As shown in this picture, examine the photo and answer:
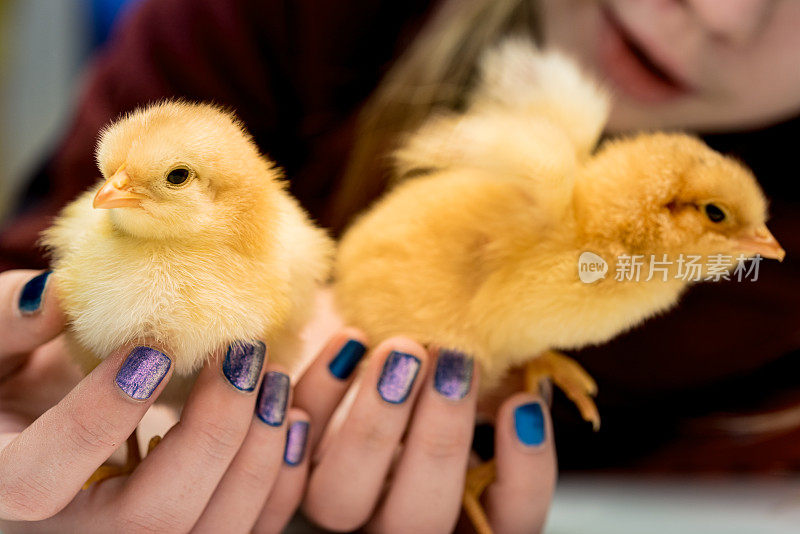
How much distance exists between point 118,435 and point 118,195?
17cm

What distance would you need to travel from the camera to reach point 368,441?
0.57 metres

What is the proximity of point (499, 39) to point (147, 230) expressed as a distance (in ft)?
1.47

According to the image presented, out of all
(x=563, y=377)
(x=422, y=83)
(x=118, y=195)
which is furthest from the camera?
(x=422, y=83)

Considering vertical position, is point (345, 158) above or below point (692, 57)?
below

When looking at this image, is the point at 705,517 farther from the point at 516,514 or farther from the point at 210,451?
the point at 210,451

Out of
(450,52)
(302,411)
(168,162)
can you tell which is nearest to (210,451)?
(302,411)

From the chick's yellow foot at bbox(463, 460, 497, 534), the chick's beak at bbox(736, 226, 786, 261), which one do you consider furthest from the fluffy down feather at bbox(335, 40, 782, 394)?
the chick's yellow foot at bbox(463, 460, 497, 534)

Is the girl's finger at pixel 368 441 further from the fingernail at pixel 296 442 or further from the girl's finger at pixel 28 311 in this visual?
the girl's finger at pixel 28 311

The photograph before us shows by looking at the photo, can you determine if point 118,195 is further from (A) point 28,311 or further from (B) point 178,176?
(A) point 28,311

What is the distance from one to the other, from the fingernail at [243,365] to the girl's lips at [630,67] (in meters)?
0.42

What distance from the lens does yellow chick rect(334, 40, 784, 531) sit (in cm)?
50

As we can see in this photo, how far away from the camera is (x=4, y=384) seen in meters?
0.52

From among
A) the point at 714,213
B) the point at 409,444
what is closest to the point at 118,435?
the point at 409,444

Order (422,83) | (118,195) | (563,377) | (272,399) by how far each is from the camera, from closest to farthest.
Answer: (118,195)
(272,399)
(563,377)
(422,83)
